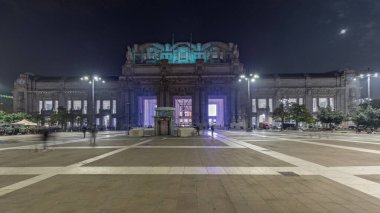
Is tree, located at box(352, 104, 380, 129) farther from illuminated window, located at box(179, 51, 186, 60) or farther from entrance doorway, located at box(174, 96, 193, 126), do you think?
illuminated window, located at box(179, 51, 186, 60)

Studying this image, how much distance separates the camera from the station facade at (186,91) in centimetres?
11012

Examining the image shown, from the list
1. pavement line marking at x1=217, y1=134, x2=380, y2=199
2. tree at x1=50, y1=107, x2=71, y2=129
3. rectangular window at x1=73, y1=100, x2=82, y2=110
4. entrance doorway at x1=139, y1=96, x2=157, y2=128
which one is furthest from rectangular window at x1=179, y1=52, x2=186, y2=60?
pavement line marking at x1=217, y1=134, x2=380, y2=199

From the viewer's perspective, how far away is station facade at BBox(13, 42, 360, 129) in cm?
11012

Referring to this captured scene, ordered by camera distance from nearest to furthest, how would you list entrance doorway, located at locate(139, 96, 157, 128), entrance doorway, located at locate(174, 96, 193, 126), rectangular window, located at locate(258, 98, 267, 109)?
rectangular window, located at locate(258, 98, 267, 109) → entrance doorway, located at locate(139, 96, 157, 128) → entrance doorway, located at locate(174, 96, 193, 126)

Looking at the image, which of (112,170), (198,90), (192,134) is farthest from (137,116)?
(112,170)

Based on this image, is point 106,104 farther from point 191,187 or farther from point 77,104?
point 191,187

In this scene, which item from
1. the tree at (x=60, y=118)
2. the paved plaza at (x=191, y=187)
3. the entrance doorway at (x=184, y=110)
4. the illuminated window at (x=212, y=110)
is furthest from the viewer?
the illuminated window at (x=212, y=110)

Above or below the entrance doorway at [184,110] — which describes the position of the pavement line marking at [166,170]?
below

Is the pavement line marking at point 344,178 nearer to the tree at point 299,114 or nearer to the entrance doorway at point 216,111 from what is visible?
the tree at point 299,114

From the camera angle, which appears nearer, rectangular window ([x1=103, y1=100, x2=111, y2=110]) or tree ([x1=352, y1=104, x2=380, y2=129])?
tree ([x1=352, y1=104, x2=380, y2=129])

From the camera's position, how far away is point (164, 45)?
12056 centimetres

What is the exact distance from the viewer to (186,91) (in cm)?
11225

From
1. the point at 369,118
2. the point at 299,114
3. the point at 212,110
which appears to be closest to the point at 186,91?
the point at 212,110

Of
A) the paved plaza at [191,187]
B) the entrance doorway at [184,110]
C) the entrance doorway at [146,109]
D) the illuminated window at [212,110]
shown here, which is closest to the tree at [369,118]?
the paved plaza at [191,187]
